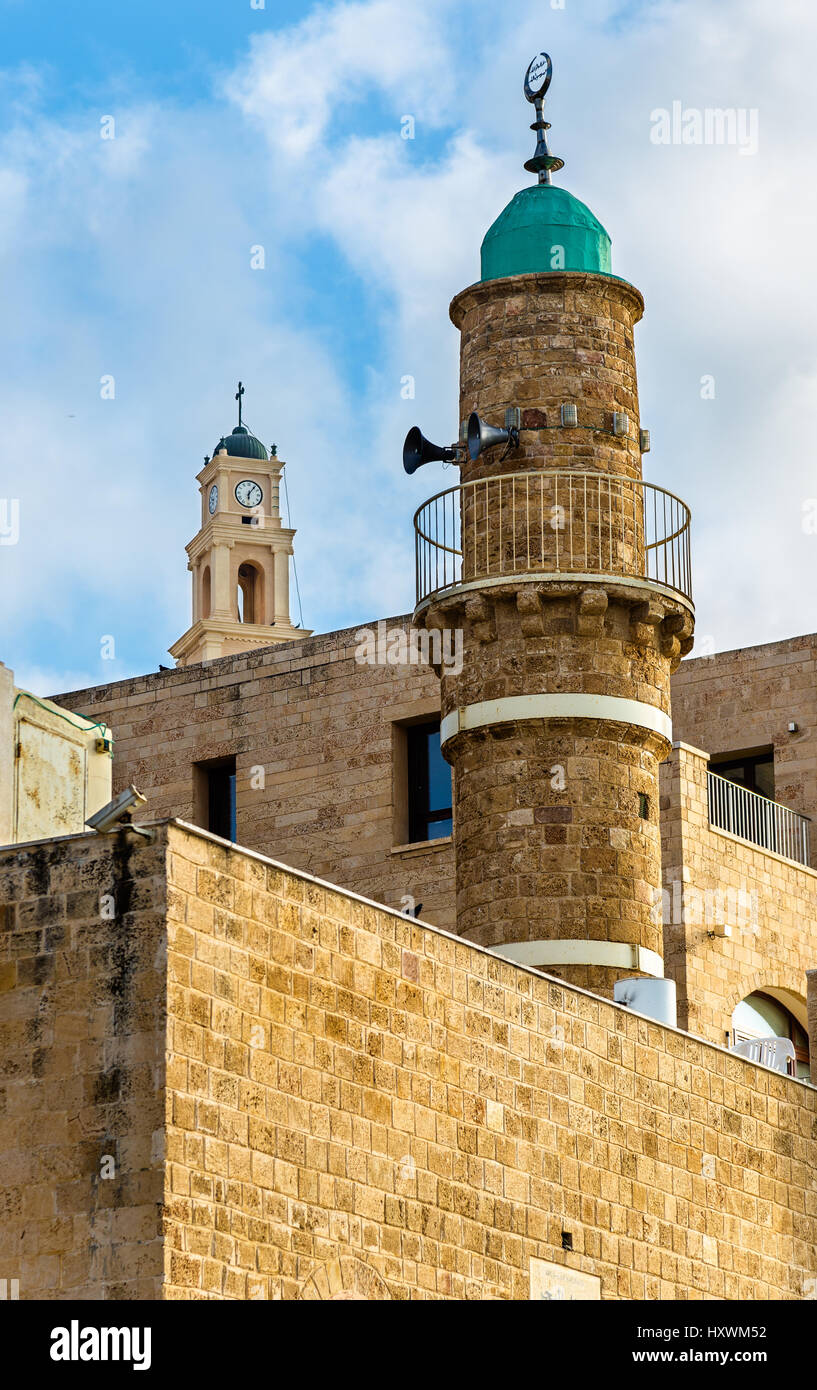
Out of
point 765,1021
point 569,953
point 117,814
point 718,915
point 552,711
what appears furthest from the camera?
point 765,1021

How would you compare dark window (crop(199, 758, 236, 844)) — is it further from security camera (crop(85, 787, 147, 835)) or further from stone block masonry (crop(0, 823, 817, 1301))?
security camera (crop(85, 787, 147, 835))

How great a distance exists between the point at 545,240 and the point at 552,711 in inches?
173

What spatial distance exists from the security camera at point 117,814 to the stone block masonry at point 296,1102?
117 mm

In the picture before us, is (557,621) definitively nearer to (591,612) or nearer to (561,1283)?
(591,612)

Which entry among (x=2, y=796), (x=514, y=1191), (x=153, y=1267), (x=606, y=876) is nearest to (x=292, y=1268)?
(x=153, y=1267)

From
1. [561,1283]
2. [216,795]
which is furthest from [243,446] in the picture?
[561,1283]

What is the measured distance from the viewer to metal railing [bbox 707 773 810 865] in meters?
28.5

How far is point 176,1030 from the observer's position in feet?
48.5

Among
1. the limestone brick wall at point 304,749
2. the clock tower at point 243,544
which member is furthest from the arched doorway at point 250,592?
the limestone brick wall at point 304,749

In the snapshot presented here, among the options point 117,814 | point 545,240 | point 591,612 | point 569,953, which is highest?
point 545,240

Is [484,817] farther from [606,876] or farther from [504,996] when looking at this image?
[504,996]

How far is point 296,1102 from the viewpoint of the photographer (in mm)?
15797

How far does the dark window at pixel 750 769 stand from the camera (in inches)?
1216

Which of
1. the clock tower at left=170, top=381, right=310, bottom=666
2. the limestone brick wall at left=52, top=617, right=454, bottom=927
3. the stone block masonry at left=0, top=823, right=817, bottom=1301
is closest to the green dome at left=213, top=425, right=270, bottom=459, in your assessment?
the clock tower at left=170, top=381, right=310, bottom=666
